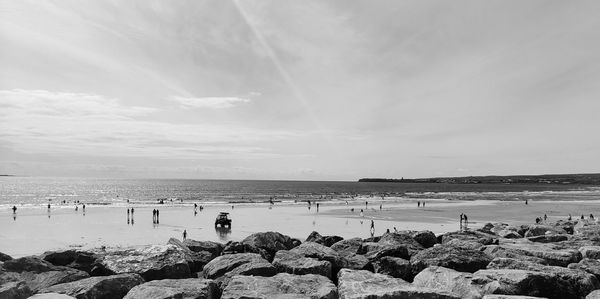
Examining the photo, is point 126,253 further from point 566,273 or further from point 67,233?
point 67,233

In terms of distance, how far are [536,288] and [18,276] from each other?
48.0 feet

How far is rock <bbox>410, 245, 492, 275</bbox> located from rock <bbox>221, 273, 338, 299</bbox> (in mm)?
4222

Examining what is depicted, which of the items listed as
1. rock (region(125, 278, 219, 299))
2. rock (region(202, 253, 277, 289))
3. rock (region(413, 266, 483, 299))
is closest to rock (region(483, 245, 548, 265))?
rock (region(413, 266, 483, 299))

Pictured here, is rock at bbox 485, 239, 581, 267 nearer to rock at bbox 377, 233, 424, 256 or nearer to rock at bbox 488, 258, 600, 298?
rock at bbox 488, 258, 600, 298

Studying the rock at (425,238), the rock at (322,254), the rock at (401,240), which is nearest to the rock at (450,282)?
the rock at (322,254)

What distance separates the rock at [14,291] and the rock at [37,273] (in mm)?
1183

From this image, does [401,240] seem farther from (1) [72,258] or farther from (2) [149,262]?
(1) [72,258]

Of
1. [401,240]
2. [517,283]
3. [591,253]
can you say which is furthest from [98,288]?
[591,253]

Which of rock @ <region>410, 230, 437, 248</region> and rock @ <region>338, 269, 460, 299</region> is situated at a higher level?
rock @ <region>338, 269, 460, 299</region>

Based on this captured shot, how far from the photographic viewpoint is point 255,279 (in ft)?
34.5

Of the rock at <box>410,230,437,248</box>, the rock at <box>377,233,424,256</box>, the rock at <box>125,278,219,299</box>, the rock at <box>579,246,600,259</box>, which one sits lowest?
the rock at <box>410,230,437,248</box>

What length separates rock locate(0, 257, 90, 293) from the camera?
1170cm

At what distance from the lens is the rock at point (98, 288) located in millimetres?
9992

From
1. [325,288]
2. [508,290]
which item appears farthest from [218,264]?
[508,290]
